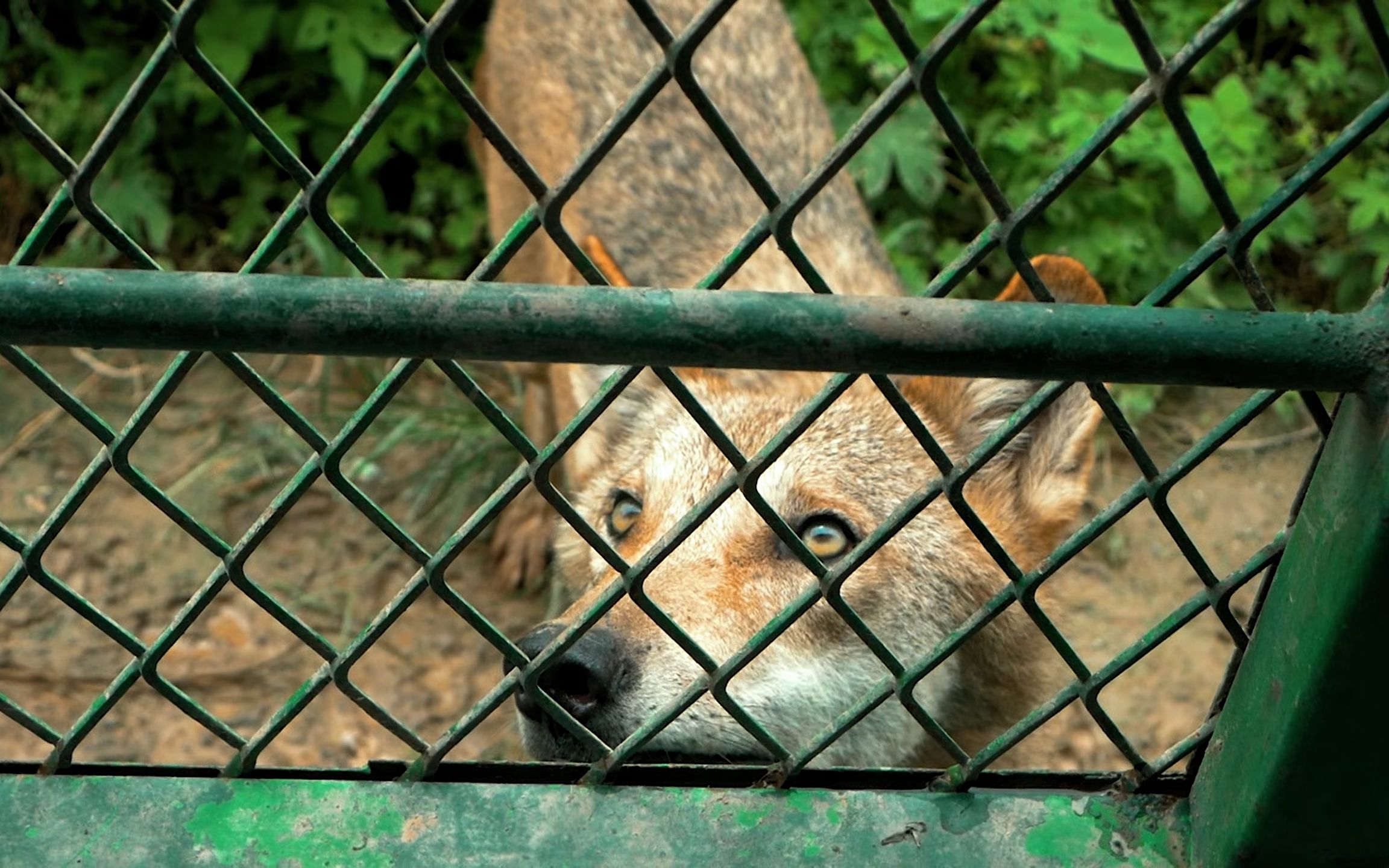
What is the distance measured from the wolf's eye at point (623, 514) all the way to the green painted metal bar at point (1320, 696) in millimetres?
1974

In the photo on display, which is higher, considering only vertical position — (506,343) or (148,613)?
(506,343)

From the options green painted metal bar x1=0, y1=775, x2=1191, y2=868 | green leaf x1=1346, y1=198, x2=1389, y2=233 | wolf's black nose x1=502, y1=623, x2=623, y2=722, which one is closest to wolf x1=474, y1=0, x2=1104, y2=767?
wolf's black nose x1=502, y1=623, x2=623, y2=722

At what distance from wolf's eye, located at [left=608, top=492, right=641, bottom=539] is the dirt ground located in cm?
93

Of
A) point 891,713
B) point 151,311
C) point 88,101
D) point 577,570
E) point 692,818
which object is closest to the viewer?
point 151,311

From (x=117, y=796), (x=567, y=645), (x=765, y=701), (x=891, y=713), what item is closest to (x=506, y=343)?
(x=567, y=645)

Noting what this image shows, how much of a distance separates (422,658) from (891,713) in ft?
7.07

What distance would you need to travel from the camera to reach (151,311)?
3.76 ft

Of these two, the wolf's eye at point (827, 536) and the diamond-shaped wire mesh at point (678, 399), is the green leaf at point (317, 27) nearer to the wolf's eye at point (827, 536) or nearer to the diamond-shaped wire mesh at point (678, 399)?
the wolf's eye at point (827, 536)

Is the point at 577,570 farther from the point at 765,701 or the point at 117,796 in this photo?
the point at 117,796

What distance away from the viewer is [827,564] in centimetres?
302

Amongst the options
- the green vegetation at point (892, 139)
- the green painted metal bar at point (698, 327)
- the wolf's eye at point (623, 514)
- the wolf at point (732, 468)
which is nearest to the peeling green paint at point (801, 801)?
the wolf at point (732, 468)

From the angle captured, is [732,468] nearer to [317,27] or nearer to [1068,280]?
[1068,280]

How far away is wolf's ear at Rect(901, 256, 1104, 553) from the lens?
10.2 feet

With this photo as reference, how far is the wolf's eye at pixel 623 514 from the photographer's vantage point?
11.0 feet
